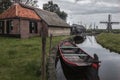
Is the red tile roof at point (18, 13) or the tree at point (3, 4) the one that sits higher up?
the tree at point (3, 4)

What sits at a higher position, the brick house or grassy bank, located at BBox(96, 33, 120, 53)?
the brick house

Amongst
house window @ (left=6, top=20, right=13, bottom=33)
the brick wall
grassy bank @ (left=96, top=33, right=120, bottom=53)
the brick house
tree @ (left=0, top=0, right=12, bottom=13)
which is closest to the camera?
grassy bank @ (left=96, top=33, right=120, bottom=53)

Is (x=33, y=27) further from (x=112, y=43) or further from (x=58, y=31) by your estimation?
(x=112, y=43)

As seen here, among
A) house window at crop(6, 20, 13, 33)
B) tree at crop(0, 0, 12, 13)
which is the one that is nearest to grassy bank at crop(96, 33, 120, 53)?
house window at crop(6, 20, 13, 33)

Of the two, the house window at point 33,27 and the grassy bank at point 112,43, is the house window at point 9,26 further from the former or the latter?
the grassy bank at point 112,43

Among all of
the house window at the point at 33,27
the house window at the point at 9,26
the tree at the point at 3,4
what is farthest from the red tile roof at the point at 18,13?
the tree at the point at 3,4

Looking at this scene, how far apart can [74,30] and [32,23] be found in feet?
121

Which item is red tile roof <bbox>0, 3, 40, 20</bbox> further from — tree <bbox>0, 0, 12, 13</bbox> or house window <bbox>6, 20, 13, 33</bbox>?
tree <bbox>0, 0, 12, 13</bbox>

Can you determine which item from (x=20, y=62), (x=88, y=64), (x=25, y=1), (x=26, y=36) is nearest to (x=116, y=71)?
(x=88, y=64)

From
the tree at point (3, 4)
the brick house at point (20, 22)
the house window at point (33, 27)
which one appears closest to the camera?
the brick house at point (20, 22)

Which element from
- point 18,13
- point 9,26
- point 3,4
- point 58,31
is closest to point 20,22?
point 18,13

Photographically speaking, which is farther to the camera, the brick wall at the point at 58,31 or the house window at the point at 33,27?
the brick wall at the point at 58,31

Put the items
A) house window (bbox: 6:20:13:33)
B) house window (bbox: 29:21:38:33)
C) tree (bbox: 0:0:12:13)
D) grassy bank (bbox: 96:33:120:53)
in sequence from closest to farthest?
grassy bank (bbox: 96:33:120:53) → house window (bbox: 6:20:13:33) → house window (bbox: 29:21:38:33) → tree (bbox: 0:0:12:13)

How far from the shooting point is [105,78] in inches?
698
